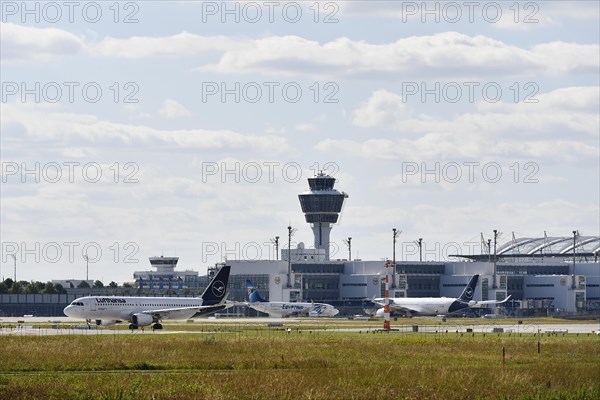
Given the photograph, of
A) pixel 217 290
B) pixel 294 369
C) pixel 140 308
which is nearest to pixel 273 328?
pixel 217 290

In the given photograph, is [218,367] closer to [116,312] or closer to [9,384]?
[9,384]

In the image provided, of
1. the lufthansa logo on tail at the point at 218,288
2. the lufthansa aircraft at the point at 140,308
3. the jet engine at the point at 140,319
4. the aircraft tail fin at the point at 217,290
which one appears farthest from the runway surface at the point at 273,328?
the lufthansa logo on tail at the point at 218,288

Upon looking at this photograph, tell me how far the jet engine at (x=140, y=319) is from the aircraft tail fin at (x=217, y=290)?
12920 mm

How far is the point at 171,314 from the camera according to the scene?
12950 cm

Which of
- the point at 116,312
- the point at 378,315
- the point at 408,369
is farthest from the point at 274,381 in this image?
the point at 378,315

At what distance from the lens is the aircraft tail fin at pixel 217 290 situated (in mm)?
136375

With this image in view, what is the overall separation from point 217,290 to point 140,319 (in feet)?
50.8

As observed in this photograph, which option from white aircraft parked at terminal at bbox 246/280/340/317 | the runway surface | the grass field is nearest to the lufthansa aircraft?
the runway surface

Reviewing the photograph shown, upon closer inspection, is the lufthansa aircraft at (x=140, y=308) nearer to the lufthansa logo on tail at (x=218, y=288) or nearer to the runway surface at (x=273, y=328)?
the lufthansa logo on tail at (x=218, y=288)

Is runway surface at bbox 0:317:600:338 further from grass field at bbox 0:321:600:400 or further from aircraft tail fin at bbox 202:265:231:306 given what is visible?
grass field at bbox 0:321:600:400

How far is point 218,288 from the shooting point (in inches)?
5399

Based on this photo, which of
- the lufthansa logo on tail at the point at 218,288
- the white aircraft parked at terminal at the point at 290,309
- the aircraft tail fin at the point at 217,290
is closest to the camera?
the aircraft tail fin at the point at 217,290

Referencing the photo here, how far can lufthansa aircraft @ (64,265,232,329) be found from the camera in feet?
407

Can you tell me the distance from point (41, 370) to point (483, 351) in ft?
102
